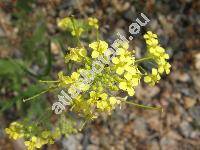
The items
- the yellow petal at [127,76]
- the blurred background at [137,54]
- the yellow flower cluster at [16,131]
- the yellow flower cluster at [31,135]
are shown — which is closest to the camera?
the yellow petal at [127,76]

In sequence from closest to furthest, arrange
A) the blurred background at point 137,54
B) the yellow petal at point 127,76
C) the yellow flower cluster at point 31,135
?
the yellow petal at point 127,76 → the yellow flower cluster at point 31,135 → the blurred background at point 137,54

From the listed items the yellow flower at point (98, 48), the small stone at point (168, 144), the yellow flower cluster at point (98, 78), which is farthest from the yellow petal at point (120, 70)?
the small stone at point (168, 144)

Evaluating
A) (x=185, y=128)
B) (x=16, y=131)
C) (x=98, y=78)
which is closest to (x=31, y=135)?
(x=16, y=131)

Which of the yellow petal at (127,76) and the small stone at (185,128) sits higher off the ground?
the yellow petal at (127,76)

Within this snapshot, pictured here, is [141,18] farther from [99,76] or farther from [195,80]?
[99,76]

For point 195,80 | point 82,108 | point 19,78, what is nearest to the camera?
point 82,108

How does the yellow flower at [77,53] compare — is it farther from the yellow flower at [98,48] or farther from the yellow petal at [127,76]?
the yellow petal at [127,76]

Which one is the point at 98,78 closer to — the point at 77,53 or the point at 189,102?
the point at 77,53

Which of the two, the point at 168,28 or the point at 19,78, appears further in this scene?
the point at 168,28

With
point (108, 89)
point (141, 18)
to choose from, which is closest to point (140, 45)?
point (141, 18)
